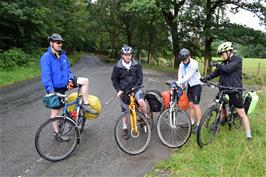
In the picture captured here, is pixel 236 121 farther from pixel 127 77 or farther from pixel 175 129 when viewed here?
pixel 127 77

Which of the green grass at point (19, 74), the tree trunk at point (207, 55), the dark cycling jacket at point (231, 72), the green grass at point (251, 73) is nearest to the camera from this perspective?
the dark cycling jacket at point (231, 72)

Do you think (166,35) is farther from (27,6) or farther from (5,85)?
(5,85)

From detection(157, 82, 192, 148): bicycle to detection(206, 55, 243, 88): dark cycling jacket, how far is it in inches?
40.8

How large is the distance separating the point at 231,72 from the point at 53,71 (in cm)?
333

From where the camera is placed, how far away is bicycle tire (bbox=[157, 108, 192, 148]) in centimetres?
609

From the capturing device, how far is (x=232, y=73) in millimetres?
6027

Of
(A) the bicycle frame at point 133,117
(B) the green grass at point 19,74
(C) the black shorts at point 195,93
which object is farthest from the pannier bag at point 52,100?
(B) the green grass at point 19,74

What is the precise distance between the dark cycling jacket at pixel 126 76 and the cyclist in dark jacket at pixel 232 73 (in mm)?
1470

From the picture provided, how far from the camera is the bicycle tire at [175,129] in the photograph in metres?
6.09

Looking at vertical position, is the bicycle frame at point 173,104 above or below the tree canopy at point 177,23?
below

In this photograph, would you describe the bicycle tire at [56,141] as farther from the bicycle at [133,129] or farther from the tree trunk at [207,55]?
the tree trunk at [207,55]

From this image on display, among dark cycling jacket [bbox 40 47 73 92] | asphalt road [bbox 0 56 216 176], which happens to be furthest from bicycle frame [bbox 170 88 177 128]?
dark cycling jacket [bbox 40 47 73 92]

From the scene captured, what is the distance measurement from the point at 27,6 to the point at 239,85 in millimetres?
18890

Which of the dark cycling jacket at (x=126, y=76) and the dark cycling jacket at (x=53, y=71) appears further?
the dark cycling jacket at (x=126, y=76)
